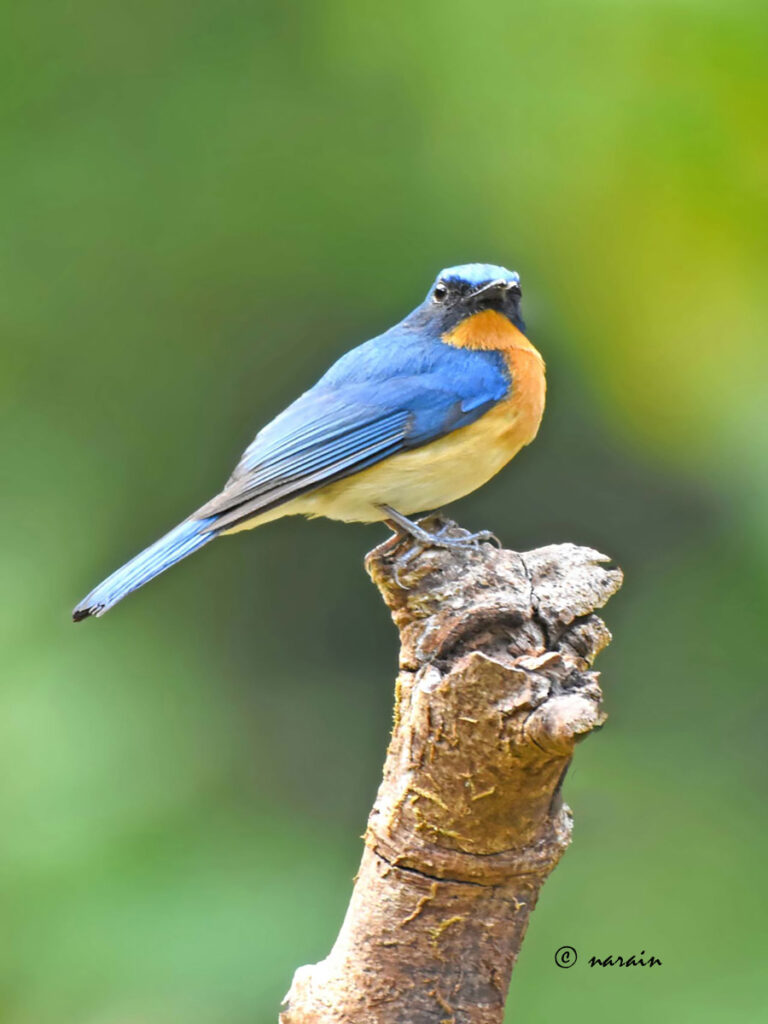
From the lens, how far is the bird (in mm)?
3123

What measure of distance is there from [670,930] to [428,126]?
7.81 feet

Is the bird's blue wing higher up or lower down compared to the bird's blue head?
A: lower down

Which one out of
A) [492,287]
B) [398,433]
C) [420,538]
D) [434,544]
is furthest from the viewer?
[492,287]

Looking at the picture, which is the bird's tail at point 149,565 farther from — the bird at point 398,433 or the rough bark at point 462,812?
the rough bark at point 462,812

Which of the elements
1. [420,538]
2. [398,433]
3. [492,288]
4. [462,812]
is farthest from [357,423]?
[462,812]

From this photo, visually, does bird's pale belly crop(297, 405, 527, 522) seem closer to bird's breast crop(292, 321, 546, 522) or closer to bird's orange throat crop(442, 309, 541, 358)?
bird's breast crop(292, 321, 546, 522)

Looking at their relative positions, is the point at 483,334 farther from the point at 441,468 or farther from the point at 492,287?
the point at 441,468

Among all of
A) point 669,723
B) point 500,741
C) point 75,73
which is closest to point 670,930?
point 669,723

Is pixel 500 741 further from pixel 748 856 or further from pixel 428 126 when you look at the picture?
pixel 428 126

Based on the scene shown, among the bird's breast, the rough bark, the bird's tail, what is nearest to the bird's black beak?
the bird's breast

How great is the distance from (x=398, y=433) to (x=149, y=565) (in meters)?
0.63

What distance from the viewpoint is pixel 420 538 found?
2947 mm

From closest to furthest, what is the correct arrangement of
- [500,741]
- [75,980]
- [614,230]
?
1. [500,741]
2. [75,980]
3. [614,230]

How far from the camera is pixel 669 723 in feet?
13.4
